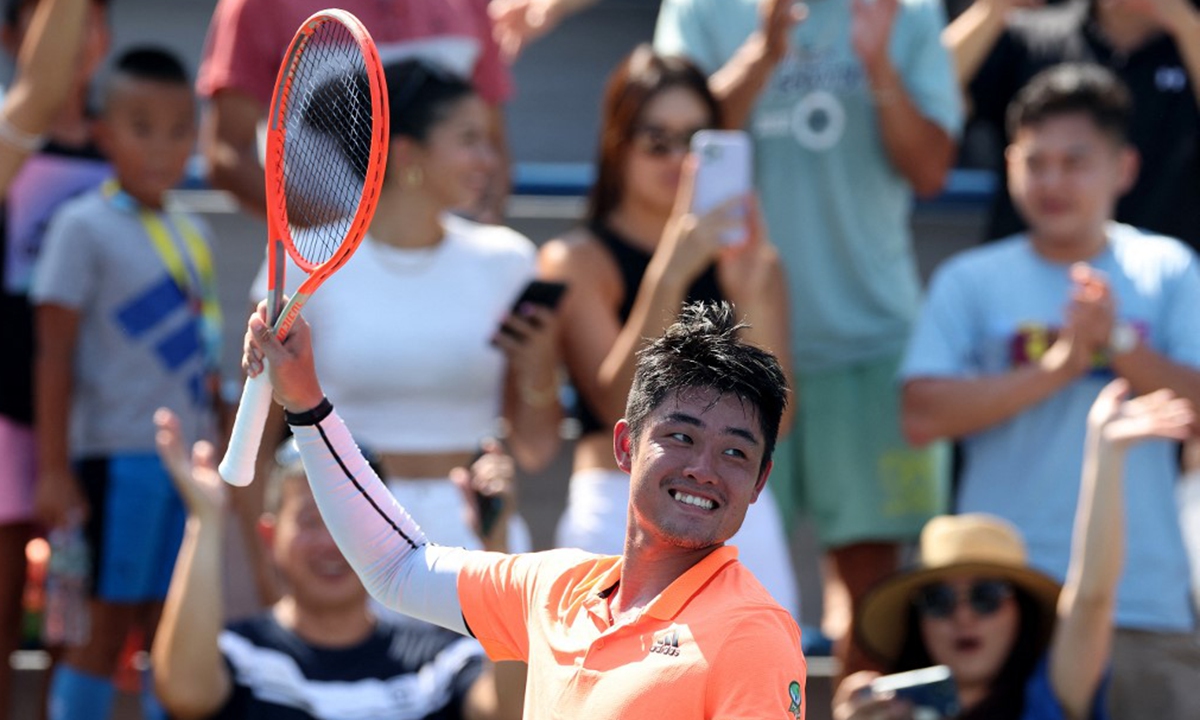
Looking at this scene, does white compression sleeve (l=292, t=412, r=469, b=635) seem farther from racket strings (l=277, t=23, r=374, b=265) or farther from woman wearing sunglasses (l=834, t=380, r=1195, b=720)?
woman wearing sunglasses (l=834, t=380, r=1195, b=720)

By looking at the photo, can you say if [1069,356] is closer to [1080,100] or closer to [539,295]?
[1080,100]

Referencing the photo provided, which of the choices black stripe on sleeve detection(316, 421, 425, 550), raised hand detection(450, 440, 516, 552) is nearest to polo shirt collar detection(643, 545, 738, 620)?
black stripe on sleeve detection(316, 421, 425, 550)

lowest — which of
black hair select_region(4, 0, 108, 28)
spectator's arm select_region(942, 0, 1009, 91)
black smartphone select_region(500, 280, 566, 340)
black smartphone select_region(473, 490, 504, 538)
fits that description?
black smartphone select_region(473, 490, 504, 538)

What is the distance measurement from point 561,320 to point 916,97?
1335 mm

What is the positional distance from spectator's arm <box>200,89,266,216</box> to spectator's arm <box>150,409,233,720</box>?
40.8 inches

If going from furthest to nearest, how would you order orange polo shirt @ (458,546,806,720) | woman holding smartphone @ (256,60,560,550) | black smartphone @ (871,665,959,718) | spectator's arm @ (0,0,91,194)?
1. woman holding smartphone @ (256,60,560,550)
2. spectator's arm @ (0,0,91,194)
3. black smartphone @ (871,665,959,718)
4. orange polo shirt @ (458,546,806,720)

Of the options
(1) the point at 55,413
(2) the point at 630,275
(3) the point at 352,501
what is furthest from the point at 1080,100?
(3) the point at 352,501

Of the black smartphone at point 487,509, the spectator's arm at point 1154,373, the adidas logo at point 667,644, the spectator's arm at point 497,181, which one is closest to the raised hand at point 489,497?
the black smartphone at point 487,509

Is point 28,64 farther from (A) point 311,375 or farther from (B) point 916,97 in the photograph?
(B) point 916,97

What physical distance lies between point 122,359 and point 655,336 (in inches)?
55.2

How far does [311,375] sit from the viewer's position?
2.96 metres

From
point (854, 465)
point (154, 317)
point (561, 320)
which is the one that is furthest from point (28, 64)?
point (854, 465)

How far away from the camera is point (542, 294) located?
479cm

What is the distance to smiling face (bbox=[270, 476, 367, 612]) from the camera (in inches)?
175
